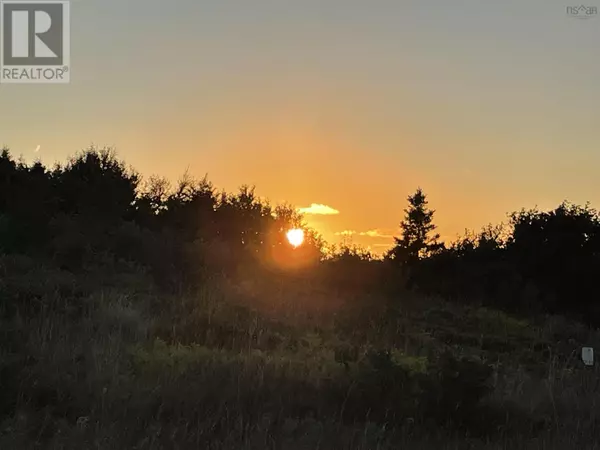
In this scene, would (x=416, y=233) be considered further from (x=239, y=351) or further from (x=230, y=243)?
(x=239, y=351)

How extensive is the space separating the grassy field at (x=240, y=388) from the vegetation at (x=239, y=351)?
0.02m

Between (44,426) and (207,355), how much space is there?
2666 millimetres

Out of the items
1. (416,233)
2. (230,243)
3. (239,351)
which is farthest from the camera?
(416,233)

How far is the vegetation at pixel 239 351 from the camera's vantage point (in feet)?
16.0

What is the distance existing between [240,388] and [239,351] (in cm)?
208

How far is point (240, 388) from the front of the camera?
5676 mm

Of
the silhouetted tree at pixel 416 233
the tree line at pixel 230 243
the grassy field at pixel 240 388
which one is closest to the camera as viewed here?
the grassy field at pixel 240 388

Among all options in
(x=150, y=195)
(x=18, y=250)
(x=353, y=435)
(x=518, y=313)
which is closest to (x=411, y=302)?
(x=518, y=313)

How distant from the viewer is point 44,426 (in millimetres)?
4434

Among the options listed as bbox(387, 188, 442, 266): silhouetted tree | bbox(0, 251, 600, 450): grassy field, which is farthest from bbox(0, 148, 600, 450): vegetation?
A: bbox(387, 188, 442, 266): silhouetted tree

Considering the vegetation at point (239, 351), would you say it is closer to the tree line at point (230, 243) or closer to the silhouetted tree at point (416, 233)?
the tree line at point (230, 243)

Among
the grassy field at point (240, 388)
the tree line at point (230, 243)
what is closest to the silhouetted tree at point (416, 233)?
the tree line at point (230, 243)

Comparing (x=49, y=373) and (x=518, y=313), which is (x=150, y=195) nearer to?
(x=518, y=313)

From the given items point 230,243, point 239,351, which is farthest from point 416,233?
point 239,351
